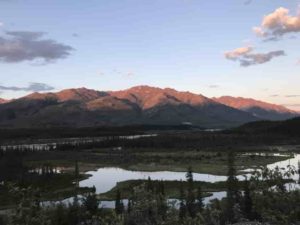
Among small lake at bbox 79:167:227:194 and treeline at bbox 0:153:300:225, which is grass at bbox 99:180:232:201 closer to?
small lake at bbox 79:167:227:194

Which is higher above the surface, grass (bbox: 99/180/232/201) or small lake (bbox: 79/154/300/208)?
small lake (bbox: 79/154/300/208)

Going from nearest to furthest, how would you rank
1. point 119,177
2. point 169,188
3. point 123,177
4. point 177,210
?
point 177,210 → point 169,188 → point 123,177 → point 119,177

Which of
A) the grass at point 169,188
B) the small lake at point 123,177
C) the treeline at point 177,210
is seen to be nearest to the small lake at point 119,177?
the small lake at point 123,177

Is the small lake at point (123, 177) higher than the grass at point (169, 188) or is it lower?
higher

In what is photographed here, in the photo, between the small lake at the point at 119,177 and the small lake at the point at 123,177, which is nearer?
the small lake at the point at 123,177

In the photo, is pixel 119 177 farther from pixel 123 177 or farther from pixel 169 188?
pixel 169 188

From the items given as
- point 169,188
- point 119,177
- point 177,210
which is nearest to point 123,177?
point 119,177

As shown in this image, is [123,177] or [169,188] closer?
[169,188]

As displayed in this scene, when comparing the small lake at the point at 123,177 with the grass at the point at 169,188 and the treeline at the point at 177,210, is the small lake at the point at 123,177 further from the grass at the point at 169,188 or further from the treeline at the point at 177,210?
the treeline at the point at 177,210

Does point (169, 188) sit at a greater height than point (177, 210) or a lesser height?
lesser

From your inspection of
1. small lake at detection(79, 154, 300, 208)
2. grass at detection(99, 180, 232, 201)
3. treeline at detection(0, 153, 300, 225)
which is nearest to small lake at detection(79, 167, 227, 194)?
small lake at detection(79, 154, 300, 208)

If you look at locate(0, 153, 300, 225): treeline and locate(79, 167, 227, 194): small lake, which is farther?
locate(79, 167, 227, 194): small lake

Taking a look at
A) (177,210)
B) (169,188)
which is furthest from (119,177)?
(177,210)

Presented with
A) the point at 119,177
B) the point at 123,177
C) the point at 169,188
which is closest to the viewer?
the point at 169,188
